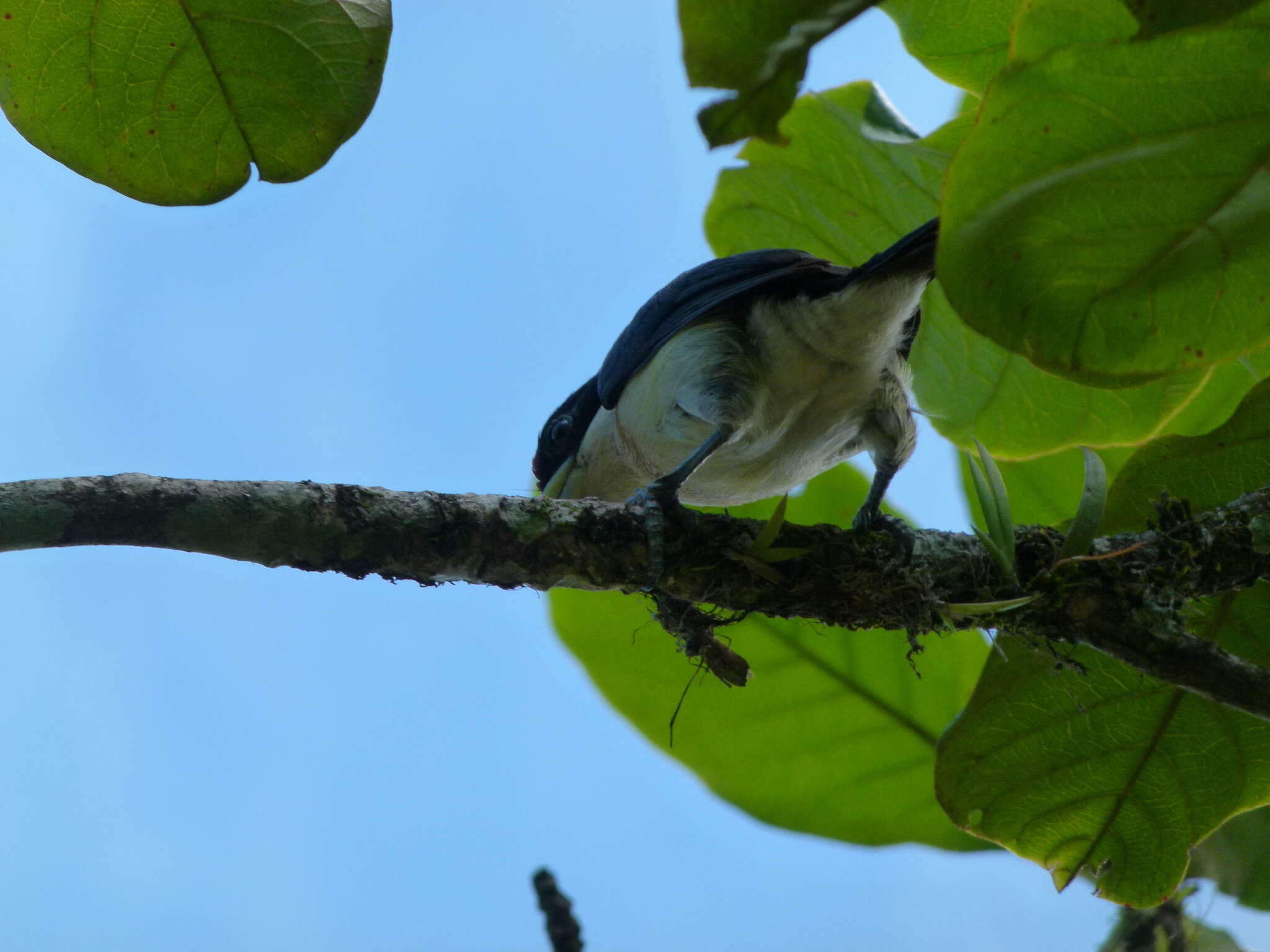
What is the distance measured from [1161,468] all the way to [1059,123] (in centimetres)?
87

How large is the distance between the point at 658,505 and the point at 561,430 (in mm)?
1585

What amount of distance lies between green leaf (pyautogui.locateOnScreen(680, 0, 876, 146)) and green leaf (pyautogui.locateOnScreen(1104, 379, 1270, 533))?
47.5 inches

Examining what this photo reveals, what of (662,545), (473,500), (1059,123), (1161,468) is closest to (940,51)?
(1059,123)

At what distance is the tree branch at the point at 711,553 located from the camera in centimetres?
145

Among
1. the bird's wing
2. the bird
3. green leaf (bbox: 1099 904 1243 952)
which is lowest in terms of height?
green leaf (bbox: 1099 904 1243 952)

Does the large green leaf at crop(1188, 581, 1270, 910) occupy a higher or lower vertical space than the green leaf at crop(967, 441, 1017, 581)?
lower

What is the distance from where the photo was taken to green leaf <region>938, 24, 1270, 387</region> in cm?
143

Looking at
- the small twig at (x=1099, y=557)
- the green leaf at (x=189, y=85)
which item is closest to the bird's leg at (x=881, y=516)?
the small twig at (x=1099, y=557)

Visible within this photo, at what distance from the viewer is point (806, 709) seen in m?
2.77

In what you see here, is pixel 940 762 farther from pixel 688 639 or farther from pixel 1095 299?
pixel 1095 299

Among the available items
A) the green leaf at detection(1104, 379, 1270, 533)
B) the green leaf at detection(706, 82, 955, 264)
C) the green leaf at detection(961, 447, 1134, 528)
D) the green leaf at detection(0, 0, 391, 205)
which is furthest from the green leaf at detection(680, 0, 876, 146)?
the green leaf at detection(961, 447, 1134, 528)

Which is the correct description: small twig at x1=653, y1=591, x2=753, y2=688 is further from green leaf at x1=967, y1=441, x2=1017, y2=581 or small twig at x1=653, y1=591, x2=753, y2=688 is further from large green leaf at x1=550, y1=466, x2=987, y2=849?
large green leaf at x1=550, y1=466, x2=987, y2=849

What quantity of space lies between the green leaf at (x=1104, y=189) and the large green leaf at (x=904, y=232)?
A: 0.92 meters

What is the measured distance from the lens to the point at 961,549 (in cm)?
197
